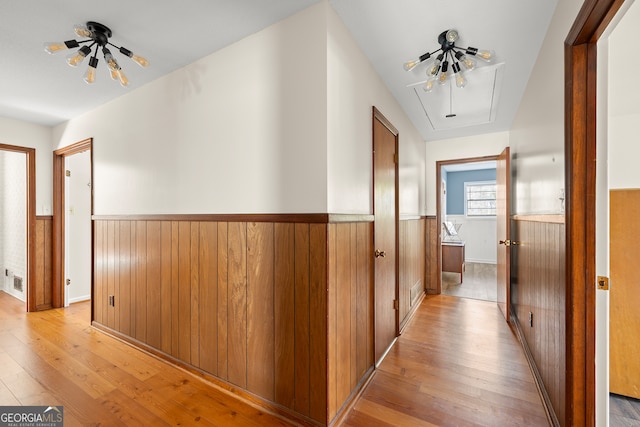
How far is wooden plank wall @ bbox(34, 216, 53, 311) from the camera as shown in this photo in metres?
3.45

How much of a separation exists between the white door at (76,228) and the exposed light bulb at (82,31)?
99.8 inches

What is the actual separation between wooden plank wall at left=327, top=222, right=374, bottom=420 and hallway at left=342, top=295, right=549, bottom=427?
0.17 meters

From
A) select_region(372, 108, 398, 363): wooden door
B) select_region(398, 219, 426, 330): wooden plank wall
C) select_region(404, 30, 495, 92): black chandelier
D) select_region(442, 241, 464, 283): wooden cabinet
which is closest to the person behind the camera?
select_region(404, 30, 495, 92): black chandelier

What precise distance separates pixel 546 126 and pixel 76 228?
17.4 feet

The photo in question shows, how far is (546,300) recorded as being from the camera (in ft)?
5.69

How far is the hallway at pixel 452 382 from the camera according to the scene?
63.2 inches

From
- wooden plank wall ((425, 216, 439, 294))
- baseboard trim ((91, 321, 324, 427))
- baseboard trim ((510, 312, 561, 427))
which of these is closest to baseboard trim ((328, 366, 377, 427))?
baseboard trim ((91, 321, 324, 427))

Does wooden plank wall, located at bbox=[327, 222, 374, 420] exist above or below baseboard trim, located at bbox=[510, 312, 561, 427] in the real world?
above

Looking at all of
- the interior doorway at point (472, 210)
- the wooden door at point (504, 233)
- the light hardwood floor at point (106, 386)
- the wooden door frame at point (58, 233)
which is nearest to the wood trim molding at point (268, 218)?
the light hardwood floor at point (106, 386)

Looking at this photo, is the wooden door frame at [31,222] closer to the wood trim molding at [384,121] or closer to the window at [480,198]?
the wood trim molding at [384,121]

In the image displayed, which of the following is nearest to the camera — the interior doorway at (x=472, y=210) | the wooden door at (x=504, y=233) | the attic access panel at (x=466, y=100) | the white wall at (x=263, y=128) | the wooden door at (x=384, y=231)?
the white wall at (x=263, y=128)

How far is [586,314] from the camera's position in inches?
49.5

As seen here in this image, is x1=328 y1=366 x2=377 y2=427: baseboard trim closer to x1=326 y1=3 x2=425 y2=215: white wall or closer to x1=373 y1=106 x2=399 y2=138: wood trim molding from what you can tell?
x1=326 y1=3 x2=425 y2=215: white wall

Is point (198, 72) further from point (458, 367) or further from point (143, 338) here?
point (458, 367)
